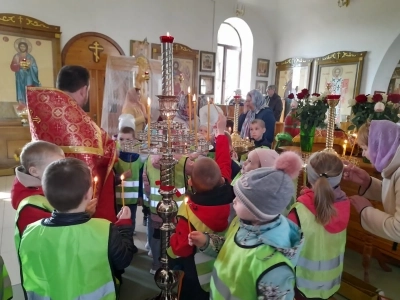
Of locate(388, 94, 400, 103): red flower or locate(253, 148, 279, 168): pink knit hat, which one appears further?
locate(388, 94, 400, 103): red flower

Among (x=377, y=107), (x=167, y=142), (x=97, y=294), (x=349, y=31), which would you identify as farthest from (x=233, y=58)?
(x=97, y=294)

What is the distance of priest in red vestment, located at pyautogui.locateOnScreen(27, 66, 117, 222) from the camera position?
165 cm

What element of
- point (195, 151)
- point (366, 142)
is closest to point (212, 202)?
point (195, 151)

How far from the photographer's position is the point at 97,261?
3.99 ft

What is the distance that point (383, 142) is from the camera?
1822 mm

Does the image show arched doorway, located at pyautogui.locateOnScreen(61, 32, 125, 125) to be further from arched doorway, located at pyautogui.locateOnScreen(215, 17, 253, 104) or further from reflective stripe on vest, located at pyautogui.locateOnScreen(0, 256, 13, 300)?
reflective stripe on vest, located at pyautogui.locateOnScreen(0, 256, 13, 300)

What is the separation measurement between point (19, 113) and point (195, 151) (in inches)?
233

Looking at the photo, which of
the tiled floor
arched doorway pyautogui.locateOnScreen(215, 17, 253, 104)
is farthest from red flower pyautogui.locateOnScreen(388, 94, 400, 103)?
arched doorway pyautogui.locateOnScreen(215, 17, 253, 104)

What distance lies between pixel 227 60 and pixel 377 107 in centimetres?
785

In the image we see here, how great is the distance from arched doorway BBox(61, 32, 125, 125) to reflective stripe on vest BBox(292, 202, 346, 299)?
20.5 ft

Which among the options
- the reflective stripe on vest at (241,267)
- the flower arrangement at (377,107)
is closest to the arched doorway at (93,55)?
the flower arrangement at (377,107)

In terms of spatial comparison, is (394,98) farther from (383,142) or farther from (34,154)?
(34,154)

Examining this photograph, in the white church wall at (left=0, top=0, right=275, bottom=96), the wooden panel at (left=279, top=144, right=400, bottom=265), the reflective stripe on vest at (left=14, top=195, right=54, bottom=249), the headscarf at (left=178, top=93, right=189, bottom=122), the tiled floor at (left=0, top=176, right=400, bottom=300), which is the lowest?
the tiled floor at (left=0, top=176, right=400, bottom=300)

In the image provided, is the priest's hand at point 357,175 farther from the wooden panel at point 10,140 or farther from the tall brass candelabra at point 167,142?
the wooden panel at point 10,140
